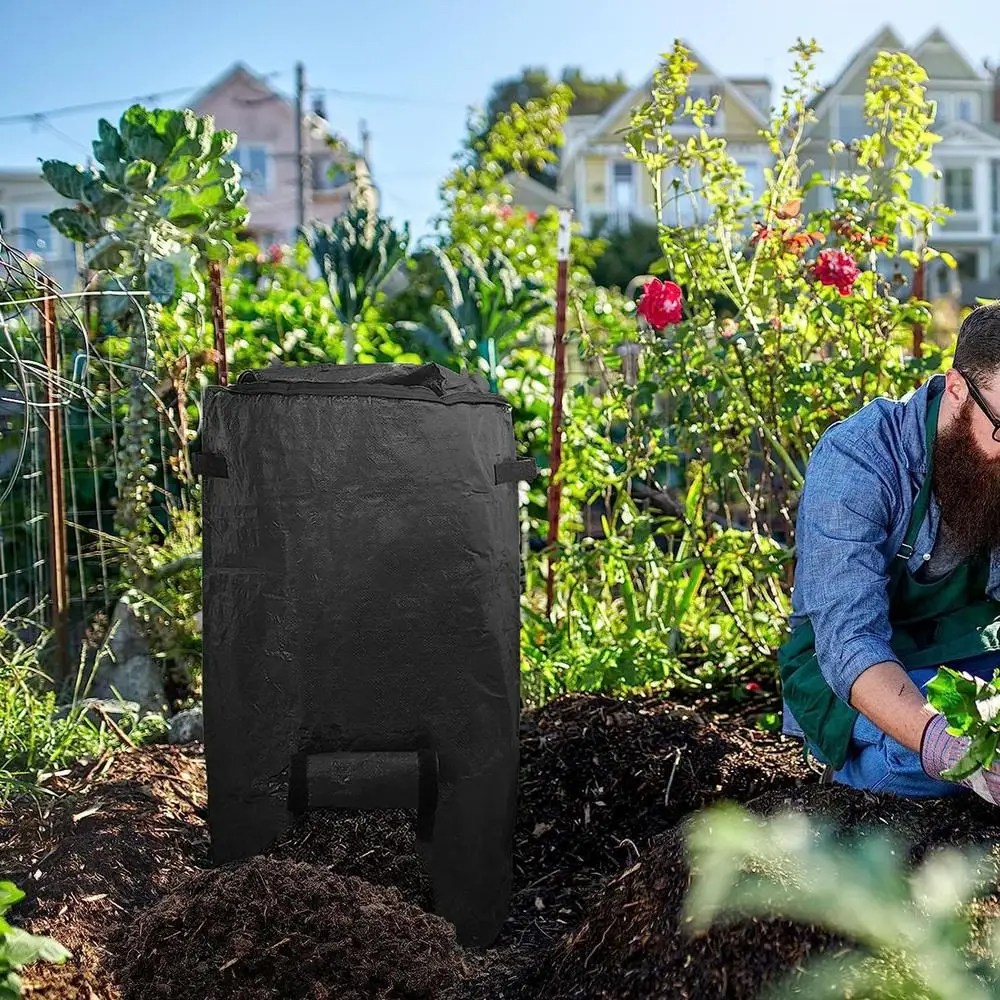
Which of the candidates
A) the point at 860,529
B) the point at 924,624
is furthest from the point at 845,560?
the point at 924,624

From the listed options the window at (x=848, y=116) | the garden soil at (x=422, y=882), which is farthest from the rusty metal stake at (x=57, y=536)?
the window at (x=848, y=116)

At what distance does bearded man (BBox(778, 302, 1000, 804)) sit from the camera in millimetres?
2094

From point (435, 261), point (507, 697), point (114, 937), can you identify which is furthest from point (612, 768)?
point (435, 261)

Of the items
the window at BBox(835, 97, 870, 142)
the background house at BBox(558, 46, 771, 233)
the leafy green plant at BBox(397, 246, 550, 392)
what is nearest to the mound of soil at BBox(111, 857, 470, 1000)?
the leafy green plant at BBox(397, 246, 550, 392)

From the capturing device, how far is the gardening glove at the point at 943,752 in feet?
5.86

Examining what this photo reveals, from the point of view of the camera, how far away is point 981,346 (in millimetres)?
2059

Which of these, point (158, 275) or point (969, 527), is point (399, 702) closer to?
point (969, 527)

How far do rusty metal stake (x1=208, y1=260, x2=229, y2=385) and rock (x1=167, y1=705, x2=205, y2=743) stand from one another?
0.95m

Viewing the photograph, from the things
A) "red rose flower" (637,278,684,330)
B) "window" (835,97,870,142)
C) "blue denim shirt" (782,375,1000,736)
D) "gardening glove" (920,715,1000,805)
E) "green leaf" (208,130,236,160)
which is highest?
"window" (835,97,870,142)

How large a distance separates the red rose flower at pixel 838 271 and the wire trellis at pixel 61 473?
1.93 m

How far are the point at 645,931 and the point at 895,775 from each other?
2.40 feet

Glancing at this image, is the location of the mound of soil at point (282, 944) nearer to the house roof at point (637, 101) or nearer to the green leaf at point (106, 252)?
the green leaf at point (106, 252)

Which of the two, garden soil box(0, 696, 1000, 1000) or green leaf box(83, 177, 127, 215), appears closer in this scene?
garden soil box(0, 696, 1000, 1000)

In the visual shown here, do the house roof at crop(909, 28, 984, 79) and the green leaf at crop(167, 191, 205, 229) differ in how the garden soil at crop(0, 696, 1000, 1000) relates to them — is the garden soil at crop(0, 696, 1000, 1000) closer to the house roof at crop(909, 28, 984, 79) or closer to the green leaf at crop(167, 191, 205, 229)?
the green leaf at crop(167, 191, 205, 229)
